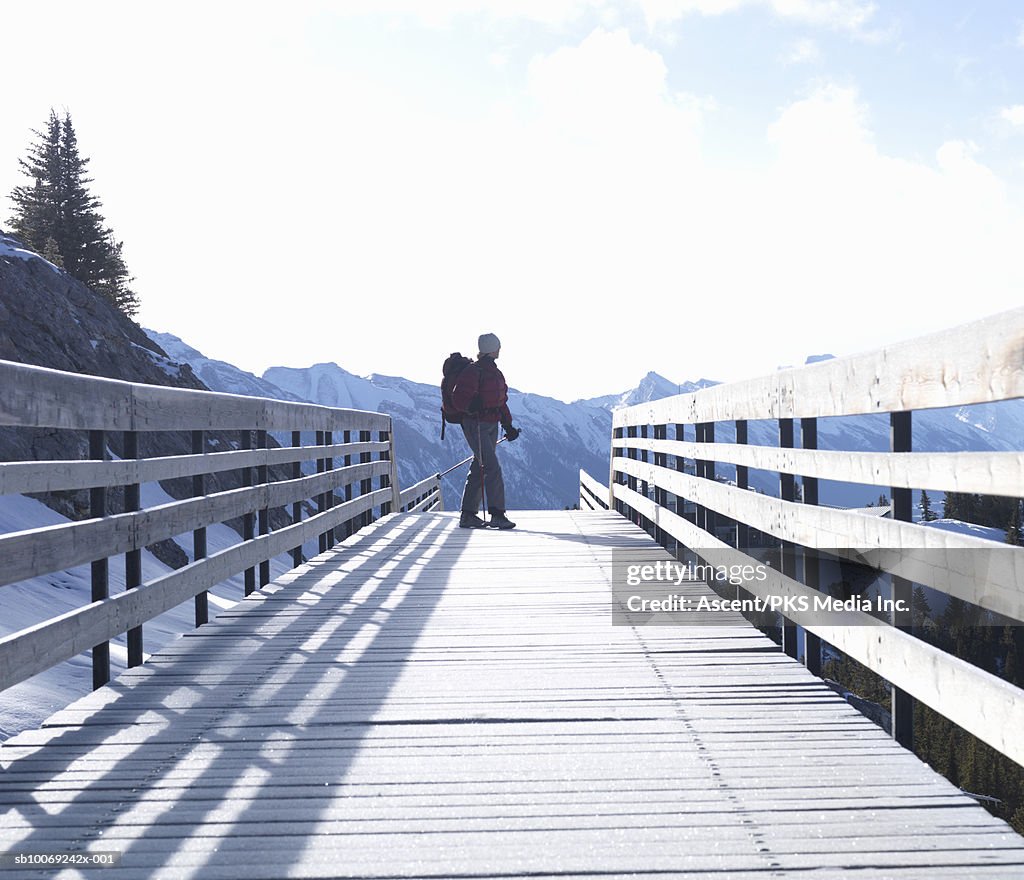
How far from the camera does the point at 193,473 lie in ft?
18.2

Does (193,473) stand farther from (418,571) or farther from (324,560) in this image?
(324,560)

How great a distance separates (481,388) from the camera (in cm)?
1101

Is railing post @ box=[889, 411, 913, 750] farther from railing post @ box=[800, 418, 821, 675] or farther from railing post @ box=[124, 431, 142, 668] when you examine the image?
railing post @ box=[124, 431, 142, 668]

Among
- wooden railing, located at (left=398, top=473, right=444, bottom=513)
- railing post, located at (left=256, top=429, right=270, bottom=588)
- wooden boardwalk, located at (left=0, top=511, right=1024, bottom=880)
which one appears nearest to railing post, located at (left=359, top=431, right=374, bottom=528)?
wooden railing, located at (left=398, top=473, right=444, bottom=513)

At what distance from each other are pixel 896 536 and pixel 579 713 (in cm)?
142

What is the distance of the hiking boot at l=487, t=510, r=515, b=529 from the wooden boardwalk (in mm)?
6455

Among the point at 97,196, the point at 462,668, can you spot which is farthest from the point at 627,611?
the point at 97,196

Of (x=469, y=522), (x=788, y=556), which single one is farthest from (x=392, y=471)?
(x=788, y=556)

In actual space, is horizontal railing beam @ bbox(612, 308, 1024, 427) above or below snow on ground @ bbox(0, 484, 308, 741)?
above

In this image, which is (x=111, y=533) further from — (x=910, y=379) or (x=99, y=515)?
(x=910, y=379)

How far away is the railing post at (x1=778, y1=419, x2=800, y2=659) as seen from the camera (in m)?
5.01

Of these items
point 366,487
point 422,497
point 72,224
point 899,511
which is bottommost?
point 422,497

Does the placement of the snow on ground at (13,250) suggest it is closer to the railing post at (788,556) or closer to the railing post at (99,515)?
the railing post at (99,515)

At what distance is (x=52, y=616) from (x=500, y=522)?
20.4 feet
